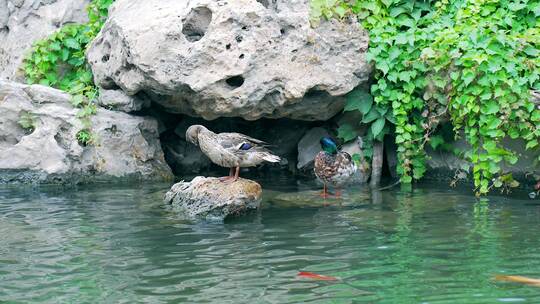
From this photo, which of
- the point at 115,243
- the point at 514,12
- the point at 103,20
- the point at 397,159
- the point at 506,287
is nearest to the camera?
the point at 506,287

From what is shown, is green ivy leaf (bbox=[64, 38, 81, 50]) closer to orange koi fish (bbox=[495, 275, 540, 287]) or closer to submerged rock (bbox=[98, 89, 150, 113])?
submerged rock (bbox=[98, 89, 150, 113])

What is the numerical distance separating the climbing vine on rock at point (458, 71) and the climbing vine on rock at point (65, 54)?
3756 mm

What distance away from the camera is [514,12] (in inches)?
414

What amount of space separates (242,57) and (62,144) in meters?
2.75

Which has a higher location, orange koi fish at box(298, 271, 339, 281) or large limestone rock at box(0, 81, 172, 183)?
large limestone rock at box(0, 81, 172, 183)

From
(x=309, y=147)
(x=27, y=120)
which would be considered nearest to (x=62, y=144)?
(x=27, y=120)

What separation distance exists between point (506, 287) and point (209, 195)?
12.5 ft

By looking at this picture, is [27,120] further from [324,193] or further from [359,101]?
[359,101]

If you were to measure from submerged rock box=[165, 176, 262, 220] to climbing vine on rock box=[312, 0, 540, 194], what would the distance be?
2.38 m

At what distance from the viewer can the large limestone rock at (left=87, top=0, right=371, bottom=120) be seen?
10.5 metres

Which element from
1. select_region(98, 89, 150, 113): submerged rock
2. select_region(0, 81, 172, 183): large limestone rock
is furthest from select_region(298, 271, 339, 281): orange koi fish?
select_region(98, 89, 150, 113): submerged rock

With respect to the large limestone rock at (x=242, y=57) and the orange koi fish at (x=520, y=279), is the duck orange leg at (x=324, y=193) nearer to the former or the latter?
the large limestone rock at (x=242, y=57)

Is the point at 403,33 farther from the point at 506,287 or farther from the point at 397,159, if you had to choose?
the point at 506,287

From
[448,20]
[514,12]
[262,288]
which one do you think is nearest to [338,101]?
[448,20]
